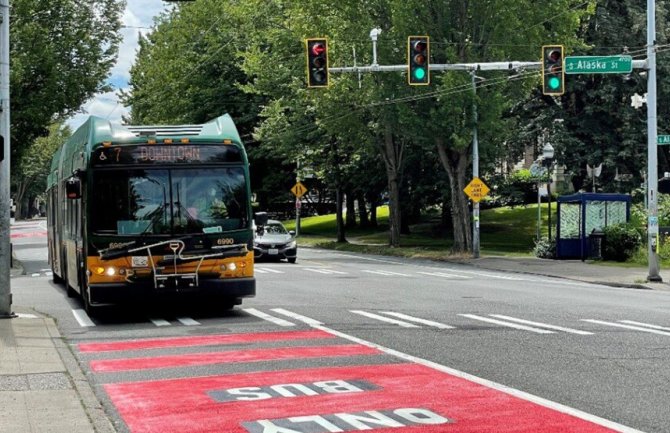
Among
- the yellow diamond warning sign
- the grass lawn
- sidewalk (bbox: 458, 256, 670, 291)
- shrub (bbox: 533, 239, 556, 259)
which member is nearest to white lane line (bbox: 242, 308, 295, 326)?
sidewalk (bbox: 458, 256, 670, 291)

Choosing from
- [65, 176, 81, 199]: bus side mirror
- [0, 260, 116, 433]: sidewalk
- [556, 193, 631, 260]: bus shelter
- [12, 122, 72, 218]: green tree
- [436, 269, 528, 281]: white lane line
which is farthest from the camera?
[12, 122, 72, 218]: green tree

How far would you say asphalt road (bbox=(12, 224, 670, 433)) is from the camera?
8391mm

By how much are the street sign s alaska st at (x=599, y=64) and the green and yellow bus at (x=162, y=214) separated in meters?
12.1

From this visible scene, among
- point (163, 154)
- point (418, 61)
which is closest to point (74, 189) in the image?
point (163, 154)

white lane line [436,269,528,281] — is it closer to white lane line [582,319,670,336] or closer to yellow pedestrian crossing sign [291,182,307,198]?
white lane line [582,319,670,336]

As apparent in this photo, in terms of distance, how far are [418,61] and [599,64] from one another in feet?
15.8

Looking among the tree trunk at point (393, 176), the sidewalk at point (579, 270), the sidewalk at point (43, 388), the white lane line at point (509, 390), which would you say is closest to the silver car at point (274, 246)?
the sidewalk at point (579, 270)

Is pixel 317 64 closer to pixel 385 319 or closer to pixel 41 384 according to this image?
pixel 385 319

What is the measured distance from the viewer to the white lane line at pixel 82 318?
15.9 metres

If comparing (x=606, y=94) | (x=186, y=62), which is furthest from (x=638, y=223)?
(x=186, y=62)

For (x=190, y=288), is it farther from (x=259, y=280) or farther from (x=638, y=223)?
(x=638, y=223)

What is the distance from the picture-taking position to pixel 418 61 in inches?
976

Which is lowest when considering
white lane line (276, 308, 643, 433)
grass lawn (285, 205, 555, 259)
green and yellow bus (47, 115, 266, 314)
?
grass lawn (285, 205, 555, 259)

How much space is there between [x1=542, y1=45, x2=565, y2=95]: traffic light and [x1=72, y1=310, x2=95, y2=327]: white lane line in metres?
12.8
